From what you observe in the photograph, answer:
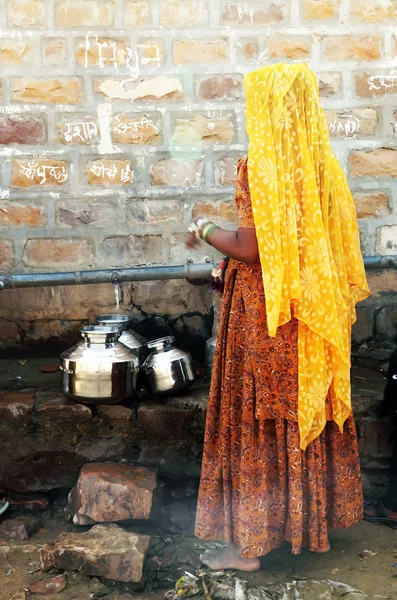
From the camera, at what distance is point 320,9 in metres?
3.99

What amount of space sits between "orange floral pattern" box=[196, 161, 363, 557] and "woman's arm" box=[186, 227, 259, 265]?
0.16 ft

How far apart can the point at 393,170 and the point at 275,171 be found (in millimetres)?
1930

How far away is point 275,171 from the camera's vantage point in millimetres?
2496

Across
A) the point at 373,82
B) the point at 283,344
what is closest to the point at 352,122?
the point at 373,82

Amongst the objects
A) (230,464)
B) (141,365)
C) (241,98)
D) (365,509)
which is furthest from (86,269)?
(365,509)

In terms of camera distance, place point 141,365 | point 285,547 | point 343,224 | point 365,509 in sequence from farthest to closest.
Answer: point 141,365 < point 365,509 < point 285,547 < point 343,224

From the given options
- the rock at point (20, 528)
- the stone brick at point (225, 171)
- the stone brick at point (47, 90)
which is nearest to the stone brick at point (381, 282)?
the stone brick at point (225, 171)

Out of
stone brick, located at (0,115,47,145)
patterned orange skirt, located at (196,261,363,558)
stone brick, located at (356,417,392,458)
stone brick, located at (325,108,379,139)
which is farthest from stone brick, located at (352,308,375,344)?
stone brick, located at (0,115,47,145)

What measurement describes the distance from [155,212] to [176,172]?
0.93 feet

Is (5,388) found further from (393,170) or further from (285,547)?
(393,170)

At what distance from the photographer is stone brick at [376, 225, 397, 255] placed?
421 cm

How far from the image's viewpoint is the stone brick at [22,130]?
400 cm

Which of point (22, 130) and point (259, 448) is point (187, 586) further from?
point (22, 130)

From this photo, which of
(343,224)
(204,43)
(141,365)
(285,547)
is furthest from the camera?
(204,43)
